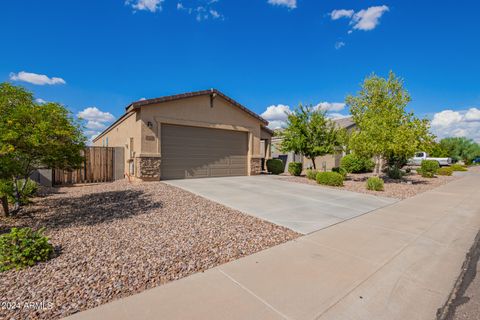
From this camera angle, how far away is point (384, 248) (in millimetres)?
4180

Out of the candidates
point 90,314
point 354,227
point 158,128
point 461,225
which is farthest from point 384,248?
point 158,128

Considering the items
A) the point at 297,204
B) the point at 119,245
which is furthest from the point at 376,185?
the point at 119,245

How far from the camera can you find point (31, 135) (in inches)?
186

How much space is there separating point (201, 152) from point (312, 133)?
6425mm

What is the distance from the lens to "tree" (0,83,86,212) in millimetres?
4633

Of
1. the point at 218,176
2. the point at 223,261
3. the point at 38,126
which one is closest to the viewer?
the point at 223,261

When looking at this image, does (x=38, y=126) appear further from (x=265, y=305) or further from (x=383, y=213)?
(x=383, y=213)

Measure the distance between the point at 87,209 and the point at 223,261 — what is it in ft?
15.1

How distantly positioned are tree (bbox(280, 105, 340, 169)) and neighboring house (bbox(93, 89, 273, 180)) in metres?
2.22

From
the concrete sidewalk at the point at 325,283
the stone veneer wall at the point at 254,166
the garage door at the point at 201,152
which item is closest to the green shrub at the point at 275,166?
the stone veneer wall at the point at 254,166

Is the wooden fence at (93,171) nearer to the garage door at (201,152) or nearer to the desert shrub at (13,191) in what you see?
the desert shrub at (13,191)

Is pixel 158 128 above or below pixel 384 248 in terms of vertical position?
above

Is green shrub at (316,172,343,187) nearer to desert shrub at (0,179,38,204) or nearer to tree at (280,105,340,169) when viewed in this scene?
tree at (280,105,340,169)

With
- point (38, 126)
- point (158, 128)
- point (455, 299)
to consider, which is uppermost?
point (158, 128)
